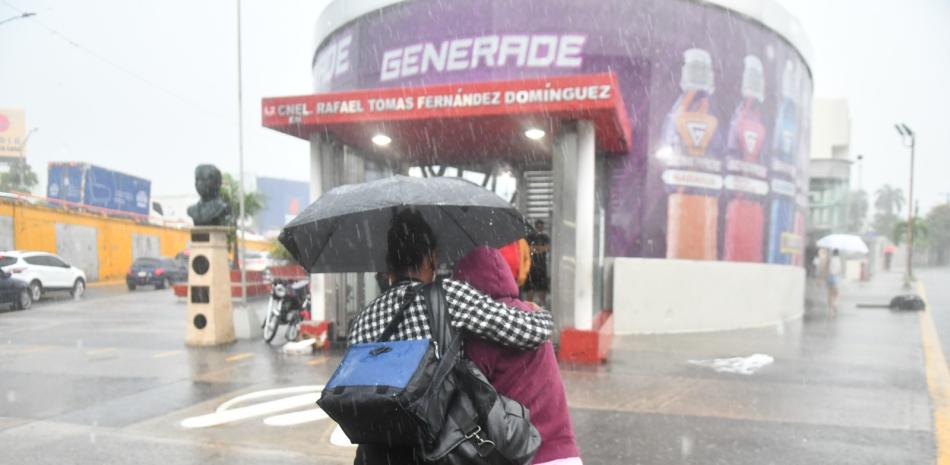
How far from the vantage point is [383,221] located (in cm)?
270

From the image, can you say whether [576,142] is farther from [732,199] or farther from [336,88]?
[336,88]

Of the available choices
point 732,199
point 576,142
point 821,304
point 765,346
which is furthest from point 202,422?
point 821,304

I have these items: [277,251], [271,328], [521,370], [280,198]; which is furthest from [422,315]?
[280,198]

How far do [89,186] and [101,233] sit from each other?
595 centimetres

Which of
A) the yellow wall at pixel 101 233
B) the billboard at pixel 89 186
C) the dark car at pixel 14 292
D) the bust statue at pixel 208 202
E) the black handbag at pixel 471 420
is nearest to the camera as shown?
the black handbag at pixel 471 420

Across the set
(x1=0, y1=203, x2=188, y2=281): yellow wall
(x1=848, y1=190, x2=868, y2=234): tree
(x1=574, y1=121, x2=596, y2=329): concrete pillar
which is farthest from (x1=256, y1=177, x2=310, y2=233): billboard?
(x1=574, y1=121, x2=596, y2=329): concrete pillar

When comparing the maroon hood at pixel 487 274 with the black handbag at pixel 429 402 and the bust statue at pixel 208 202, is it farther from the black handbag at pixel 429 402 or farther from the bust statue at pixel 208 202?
the bust statue at pixel 208 202

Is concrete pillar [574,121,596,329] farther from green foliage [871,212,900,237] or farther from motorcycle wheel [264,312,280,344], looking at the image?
green foliage [871,212,900,237]

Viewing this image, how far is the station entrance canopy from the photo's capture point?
7.82 metres

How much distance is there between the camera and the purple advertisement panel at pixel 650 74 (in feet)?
37.0

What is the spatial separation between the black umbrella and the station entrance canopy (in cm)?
526

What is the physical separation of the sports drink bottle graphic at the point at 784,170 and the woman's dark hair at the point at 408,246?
12.6m

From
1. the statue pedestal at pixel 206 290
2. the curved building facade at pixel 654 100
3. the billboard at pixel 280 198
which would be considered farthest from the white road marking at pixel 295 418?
Result: the billboard at pixel 280 198

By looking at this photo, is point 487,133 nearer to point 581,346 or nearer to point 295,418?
point 581,346
